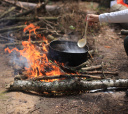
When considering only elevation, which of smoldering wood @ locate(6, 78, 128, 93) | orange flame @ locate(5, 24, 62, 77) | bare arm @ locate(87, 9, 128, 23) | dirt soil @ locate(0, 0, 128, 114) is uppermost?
bare arm @ locate(87, 9, 128, 23)

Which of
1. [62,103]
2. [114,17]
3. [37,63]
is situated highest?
[114,17]

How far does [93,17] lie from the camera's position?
2941 mm

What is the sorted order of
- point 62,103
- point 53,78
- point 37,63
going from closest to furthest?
point 62,103, point 53,78, point 37,63

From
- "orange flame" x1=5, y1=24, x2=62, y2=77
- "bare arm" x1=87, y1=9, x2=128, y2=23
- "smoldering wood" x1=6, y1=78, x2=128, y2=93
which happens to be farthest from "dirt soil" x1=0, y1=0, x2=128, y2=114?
"bare arm" x1=87, y1=9, x2=128, y2=23

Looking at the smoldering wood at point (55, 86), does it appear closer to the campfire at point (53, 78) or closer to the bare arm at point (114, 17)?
the campfire at point (53, 78)

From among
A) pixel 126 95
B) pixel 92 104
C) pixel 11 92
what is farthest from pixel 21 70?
pixel 126 95

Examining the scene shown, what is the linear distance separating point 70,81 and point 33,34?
Result: 3.96m

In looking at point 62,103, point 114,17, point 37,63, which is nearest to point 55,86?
point 62,103

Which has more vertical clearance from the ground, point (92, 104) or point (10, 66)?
point (10, 66)

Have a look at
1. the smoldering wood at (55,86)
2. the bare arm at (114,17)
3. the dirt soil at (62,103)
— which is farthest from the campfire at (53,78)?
the bare arm at (114,17)

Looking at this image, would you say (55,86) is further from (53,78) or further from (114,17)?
(114,17)

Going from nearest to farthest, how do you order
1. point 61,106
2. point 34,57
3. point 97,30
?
point 61,106 < point 34,57 < point 97,30

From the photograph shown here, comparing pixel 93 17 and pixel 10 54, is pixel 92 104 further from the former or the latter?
pixel 10 54

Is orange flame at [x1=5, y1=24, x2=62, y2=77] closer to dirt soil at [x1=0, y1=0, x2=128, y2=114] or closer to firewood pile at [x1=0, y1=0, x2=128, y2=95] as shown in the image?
firewood pile at [x1=0, y1=0, x2=128, y2=95]
